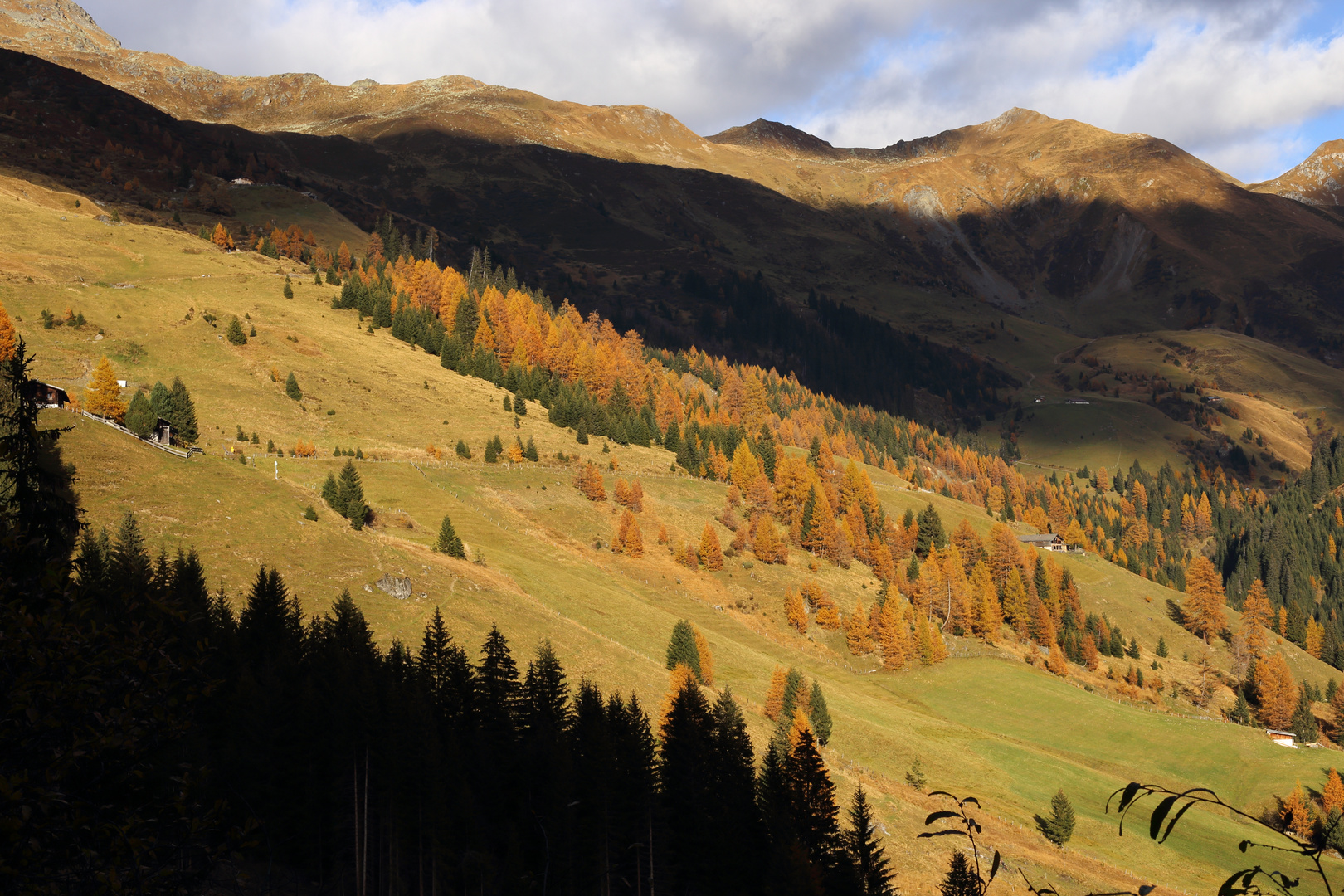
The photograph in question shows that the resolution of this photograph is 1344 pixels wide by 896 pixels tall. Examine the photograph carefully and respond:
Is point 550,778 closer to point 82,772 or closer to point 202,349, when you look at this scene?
point 82,772

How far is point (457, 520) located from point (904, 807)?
208 feet

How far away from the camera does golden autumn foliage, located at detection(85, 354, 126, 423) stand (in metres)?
88.5

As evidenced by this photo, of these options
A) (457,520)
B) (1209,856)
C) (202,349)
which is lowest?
(1209,856)

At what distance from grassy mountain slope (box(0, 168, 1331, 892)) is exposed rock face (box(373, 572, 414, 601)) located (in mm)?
692

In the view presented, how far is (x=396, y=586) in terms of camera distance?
68.3 m

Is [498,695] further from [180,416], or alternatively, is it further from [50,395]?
[180,416]

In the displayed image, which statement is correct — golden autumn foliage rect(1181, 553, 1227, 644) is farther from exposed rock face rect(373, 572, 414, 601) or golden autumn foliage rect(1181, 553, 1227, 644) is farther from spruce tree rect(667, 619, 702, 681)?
exposed rock face rect(373, 572, 414, 601)

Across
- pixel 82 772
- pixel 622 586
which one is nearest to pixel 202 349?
pixel 622 586

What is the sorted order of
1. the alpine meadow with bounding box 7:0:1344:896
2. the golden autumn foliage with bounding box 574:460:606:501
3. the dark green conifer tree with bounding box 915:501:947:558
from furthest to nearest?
1. the dark green conifer tree with bounding box 915:501:947:558
2. the golden autumn foliage with bounding box 574:460:606:501
3. the alpine meadow with bounding box 7:0:1344:896

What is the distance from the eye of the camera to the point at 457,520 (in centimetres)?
10744

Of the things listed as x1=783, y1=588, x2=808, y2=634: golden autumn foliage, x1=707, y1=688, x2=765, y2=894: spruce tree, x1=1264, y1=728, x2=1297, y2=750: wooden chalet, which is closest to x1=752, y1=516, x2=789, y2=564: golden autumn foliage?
x1=783, y1=588, x2=808, y2=634: golden autumn foliage

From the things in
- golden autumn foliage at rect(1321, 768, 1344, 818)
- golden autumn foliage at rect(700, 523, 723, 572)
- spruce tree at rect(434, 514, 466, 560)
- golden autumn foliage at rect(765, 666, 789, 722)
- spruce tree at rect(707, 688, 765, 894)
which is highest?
spruce tree at rect(434, 514, 466, 560)

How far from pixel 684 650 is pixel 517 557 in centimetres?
2874

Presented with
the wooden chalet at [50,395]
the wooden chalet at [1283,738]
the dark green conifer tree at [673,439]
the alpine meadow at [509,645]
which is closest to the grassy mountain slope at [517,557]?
the alpine meadow at [509,645]
